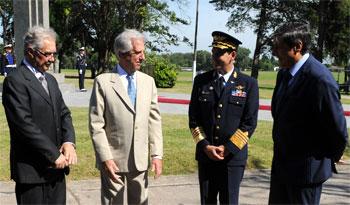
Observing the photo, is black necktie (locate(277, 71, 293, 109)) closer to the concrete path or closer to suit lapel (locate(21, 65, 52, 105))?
suit lapel (locate(21, 65, 52, 105))

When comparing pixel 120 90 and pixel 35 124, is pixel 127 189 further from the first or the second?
pixel 35 124

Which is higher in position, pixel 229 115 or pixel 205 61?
pixel 205 61

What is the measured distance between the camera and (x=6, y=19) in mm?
50250

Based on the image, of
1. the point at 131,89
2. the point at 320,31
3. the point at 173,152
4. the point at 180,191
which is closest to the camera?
the point at 131,89

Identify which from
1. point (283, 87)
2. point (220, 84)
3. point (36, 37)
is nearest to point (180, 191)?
point (220, 84)

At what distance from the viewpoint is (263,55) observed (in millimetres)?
41969

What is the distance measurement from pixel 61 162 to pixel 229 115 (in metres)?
1.45

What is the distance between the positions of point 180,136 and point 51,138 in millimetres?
4954

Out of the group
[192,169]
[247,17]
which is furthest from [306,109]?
[247,17]

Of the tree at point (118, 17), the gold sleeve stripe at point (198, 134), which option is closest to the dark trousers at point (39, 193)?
the gold sleeve stripe at point (198, 134)

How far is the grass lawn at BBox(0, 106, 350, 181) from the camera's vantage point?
6094 mm

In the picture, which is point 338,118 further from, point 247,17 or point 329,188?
point 247,17

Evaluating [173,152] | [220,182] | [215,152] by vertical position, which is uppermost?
[215,152]

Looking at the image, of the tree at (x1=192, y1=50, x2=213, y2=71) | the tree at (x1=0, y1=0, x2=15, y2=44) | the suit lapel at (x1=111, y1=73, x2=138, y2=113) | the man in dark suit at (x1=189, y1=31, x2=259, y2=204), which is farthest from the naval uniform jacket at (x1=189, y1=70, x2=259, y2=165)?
the tree at (x1=0, y1=0, x2=15, y2=44)
